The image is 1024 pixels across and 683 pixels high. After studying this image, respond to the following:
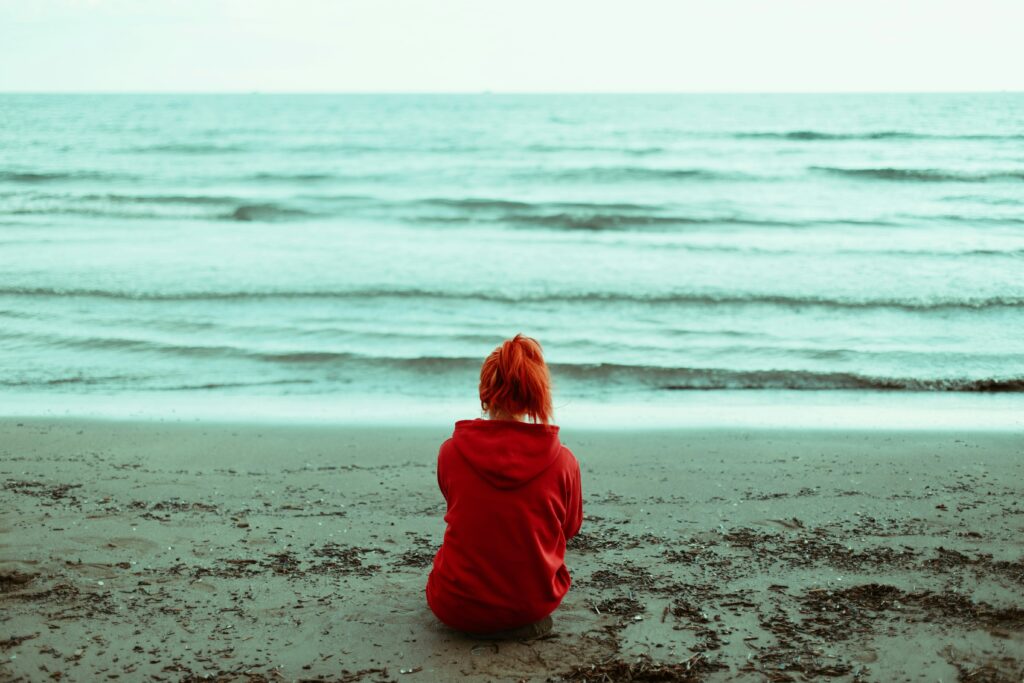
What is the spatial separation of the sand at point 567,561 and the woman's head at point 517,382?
2.90 ft

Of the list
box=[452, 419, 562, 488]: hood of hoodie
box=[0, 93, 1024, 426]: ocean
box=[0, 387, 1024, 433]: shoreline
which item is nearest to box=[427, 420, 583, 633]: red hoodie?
box=[452, 419, 562, 488]: hood of hoodie

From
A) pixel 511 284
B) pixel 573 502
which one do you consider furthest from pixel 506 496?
pixel 511 284

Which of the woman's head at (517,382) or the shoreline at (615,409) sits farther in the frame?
the shoreline at (615,409)

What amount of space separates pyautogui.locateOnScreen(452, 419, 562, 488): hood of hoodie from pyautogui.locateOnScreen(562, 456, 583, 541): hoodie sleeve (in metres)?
0.13

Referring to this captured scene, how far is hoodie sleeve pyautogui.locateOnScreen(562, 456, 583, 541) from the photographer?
3.24 meters

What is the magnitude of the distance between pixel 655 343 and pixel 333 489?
518 cm

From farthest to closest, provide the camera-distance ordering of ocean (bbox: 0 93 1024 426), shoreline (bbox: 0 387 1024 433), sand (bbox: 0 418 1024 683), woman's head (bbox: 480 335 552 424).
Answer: ocean (bbox: 0 93 1024 426)
shoreline (bbox: 0 387 1024 433)
sand (bbox: 0 418 1024 683)
woman's head (bbox: 480 335 552 424)

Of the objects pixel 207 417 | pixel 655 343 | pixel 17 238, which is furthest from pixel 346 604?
pixel 17 238

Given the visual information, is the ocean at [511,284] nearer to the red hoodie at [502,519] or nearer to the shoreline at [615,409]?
the shoreline at [615,409]

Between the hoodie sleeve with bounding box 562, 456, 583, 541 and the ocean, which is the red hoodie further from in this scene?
the ocean

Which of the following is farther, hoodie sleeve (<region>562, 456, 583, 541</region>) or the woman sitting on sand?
hoodie sleeve (<region>562, 456, 583, 541</region>)

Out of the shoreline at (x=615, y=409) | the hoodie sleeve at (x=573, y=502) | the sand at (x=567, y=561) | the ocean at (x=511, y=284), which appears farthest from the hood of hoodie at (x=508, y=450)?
the ocean at (x=511, y=284)

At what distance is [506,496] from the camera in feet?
10.2

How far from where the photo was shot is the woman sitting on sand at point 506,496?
3.10 meters
